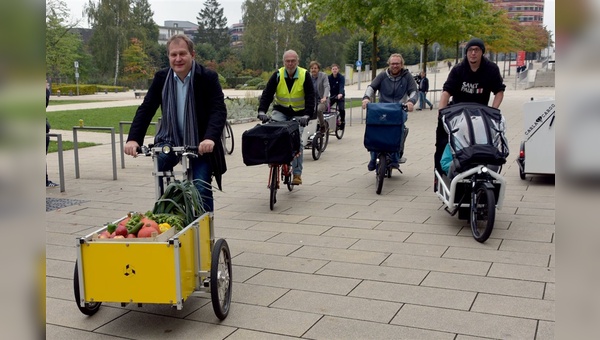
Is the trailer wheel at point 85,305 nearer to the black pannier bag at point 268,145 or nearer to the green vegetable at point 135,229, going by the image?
the green vegetable at point 135,229

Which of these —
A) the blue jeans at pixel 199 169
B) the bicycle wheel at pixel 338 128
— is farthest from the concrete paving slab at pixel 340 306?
the bicycle wheel at pixel 338 128

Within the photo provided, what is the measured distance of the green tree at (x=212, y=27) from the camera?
10169cm

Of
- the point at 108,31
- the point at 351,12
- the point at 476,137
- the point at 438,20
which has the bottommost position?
the point at 476,137

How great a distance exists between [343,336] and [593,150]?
3.41 meters

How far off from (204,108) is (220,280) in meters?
1.44

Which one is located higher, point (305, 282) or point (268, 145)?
point (268, 145)

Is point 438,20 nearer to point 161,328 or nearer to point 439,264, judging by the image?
point 439,264

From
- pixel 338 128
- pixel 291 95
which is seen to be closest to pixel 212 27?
pixel 338 128

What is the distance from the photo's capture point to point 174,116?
Answer: 4.79 m

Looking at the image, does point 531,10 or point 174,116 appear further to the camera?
point 174,116

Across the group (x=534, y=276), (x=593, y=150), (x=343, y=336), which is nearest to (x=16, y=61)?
(x=593, y=150)

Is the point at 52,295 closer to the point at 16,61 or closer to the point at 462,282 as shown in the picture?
the point at 462,282

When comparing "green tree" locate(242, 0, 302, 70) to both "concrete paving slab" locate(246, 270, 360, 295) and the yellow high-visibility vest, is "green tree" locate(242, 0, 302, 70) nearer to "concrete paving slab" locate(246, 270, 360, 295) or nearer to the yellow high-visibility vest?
the yellow high-visibility vest

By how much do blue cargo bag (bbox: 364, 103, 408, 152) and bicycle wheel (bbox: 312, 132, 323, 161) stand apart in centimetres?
380
